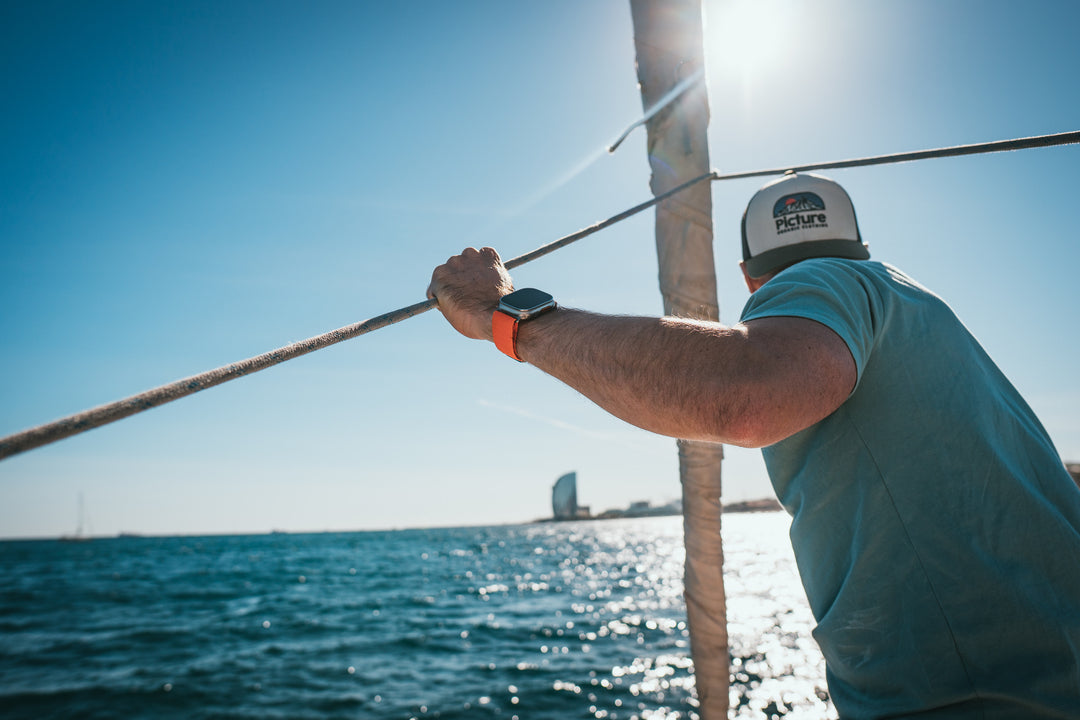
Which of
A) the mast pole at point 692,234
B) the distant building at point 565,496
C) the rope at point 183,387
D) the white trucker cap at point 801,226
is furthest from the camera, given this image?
the distant building at point 565,496

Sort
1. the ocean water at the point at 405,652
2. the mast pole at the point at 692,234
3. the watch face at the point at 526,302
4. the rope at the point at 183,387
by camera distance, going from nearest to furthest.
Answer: the rope at the point at 183,387
the watch face at the point at 526,302
the mast pole at the point at 692,234
the ocean water at the point at 405,652

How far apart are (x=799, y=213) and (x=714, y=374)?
66 cm

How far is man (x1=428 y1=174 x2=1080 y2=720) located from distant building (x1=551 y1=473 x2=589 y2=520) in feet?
294

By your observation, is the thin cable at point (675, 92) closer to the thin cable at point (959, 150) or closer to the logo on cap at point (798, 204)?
the thin cable at point (959, 150)

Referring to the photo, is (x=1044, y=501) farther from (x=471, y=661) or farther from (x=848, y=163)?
(x=471, y=661)

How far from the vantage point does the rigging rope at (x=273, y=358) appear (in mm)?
789

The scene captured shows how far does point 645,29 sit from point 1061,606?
89.6 inches

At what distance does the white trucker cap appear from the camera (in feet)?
4.00

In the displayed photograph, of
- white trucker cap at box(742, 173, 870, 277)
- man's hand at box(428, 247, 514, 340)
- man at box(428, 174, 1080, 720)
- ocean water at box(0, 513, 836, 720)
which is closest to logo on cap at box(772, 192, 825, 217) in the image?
white trucker cap at box(742, 173, 870, 277)

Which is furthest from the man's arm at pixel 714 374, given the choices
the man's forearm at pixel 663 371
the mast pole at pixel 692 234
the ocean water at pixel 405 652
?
the ocean water at pixel 405 652

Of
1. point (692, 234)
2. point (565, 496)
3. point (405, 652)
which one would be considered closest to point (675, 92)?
point (692, 234)

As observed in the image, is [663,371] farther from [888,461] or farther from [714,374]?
[888,461]

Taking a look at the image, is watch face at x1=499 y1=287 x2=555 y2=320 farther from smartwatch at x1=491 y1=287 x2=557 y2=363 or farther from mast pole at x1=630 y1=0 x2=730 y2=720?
mast pole at x1=630 y1=0 x2=730 y2=720

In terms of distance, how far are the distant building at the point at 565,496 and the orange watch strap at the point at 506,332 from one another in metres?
89.7
